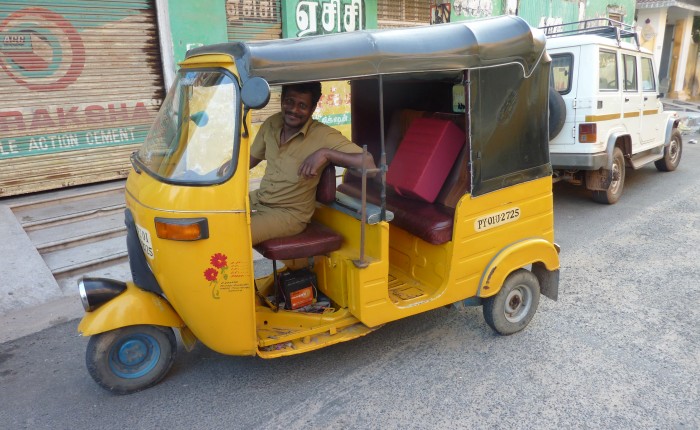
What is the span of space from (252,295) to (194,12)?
5963mm

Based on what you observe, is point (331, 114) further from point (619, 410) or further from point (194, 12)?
point (619, 410)

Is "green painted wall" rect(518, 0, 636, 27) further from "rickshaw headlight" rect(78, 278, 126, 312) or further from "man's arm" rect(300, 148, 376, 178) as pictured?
"rickshaw headlight" rect(78, 278, 126, 312)

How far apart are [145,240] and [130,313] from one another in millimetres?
434

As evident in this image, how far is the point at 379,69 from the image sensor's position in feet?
9.18

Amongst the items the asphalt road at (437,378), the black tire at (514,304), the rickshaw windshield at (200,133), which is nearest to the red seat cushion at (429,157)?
the black tire at (514,304)

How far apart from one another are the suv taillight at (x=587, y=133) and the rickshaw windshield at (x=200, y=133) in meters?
5.38

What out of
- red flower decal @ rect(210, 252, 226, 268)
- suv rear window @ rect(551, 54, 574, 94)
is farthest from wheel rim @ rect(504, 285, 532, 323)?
suv rear window @ rect(551, 54, 574, 94)

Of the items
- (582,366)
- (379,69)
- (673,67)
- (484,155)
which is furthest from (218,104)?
(673,67)

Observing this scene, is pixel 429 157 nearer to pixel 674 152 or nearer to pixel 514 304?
pixel 514 304

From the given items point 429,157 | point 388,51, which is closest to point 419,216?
point 429,157

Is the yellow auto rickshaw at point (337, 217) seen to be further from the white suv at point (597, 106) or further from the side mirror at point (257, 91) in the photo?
the white suv at point (597, 106)

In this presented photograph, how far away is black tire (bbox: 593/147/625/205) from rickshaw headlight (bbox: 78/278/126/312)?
6.45 m

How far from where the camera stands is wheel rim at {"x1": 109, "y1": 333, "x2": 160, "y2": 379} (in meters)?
3.04

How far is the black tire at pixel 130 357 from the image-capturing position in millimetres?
2947
